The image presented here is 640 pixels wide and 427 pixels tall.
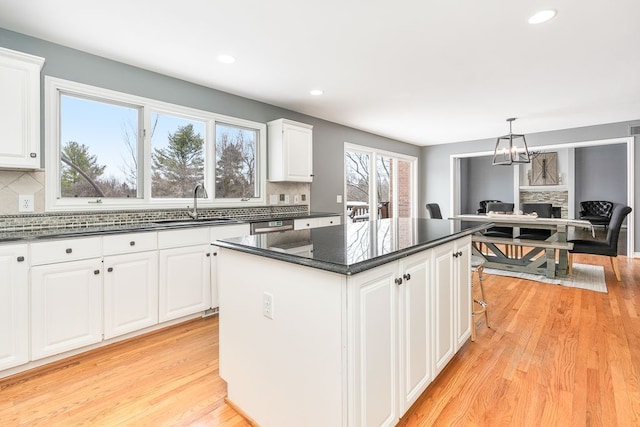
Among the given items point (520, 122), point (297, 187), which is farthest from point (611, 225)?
point (297, 187)

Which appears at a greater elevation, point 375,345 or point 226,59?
point 226,59

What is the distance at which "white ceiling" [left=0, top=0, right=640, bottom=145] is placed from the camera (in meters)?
2.19

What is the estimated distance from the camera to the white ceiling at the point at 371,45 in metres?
2.19

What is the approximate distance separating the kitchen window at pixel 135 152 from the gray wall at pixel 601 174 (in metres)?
8.89

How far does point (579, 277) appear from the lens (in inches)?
172

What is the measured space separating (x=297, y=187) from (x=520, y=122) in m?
4.03

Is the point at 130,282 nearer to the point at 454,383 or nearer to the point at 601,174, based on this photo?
the point at 454,383

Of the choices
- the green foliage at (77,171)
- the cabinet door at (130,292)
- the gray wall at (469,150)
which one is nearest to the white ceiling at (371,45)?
the green foliage at (77,171)

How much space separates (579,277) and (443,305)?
3.72m

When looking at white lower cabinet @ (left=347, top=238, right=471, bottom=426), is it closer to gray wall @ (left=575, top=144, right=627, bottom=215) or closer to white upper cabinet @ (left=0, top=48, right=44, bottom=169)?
white upper cabinet @ (left=0, top=48, right=44, bottom=169)

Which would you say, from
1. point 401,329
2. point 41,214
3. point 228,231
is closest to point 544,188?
point 228,231

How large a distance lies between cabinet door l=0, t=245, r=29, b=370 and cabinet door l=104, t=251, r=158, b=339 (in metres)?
0.45

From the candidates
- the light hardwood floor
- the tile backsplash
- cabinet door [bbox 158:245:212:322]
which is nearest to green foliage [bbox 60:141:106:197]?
the tile backsplash

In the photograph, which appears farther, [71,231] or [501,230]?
[501,230]
